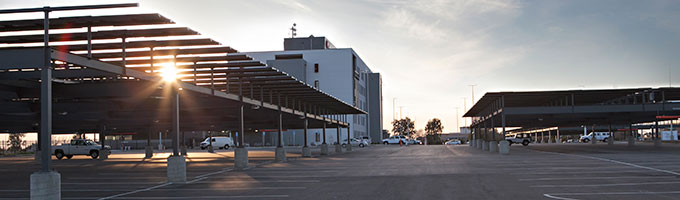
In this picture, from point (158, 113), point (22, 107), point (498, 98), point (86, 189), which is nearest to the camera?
point (86, 189)

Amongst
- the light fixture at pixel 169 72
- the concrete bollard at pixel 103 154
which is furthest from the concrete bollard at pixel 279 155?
the concrete bollard at pixel 103 154

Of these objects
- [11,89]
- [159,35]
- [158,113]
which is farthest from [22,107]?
[159,35]

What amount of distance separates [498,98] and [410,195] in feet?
110

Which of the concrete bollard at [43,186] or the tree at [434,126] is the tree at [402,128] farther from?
the concrete bollard at [43,186]

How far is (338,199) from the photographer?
49.0 ft

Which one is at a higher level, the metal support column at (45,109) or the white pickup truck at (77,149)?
the metal support column at (45,109)

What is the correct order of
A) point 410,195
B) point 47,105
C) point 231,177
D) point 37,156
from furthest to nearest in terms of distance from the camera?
point 37,156 → point 231,177 → point 410,195 → point 47,105

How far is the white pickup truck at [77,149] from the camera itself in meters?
49.5

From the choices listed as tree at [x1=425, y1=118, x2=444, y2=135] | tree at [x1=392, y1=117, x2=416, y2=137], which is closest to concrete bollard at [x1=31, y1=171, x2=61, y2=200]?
tree at [x1=392, y1=117, x2=416, y2=137]

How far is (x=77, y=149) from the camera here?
49.9m

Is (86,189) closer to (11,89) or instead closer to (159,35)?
(159,35)

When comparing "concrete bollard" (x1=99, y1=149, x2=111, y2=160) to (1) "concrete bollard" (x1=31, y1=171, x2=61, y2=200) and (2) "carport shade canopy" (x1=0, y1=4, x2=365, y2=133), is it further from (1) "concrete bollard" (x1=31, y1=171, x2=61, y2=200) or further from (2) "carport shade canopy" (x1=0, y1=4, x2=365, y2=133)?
(1) "concrete bollard" (x1=31, y1=171, x2=61, y2=200)

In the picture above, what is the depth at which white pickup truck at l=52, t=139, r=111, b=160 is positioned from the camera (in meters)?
49.5

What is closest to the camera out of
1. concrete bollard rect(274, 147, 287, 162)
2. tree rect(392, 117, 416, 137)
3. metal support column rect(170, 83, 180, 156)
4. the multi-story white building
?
metal support column rect(170, 83, 180, 156)
